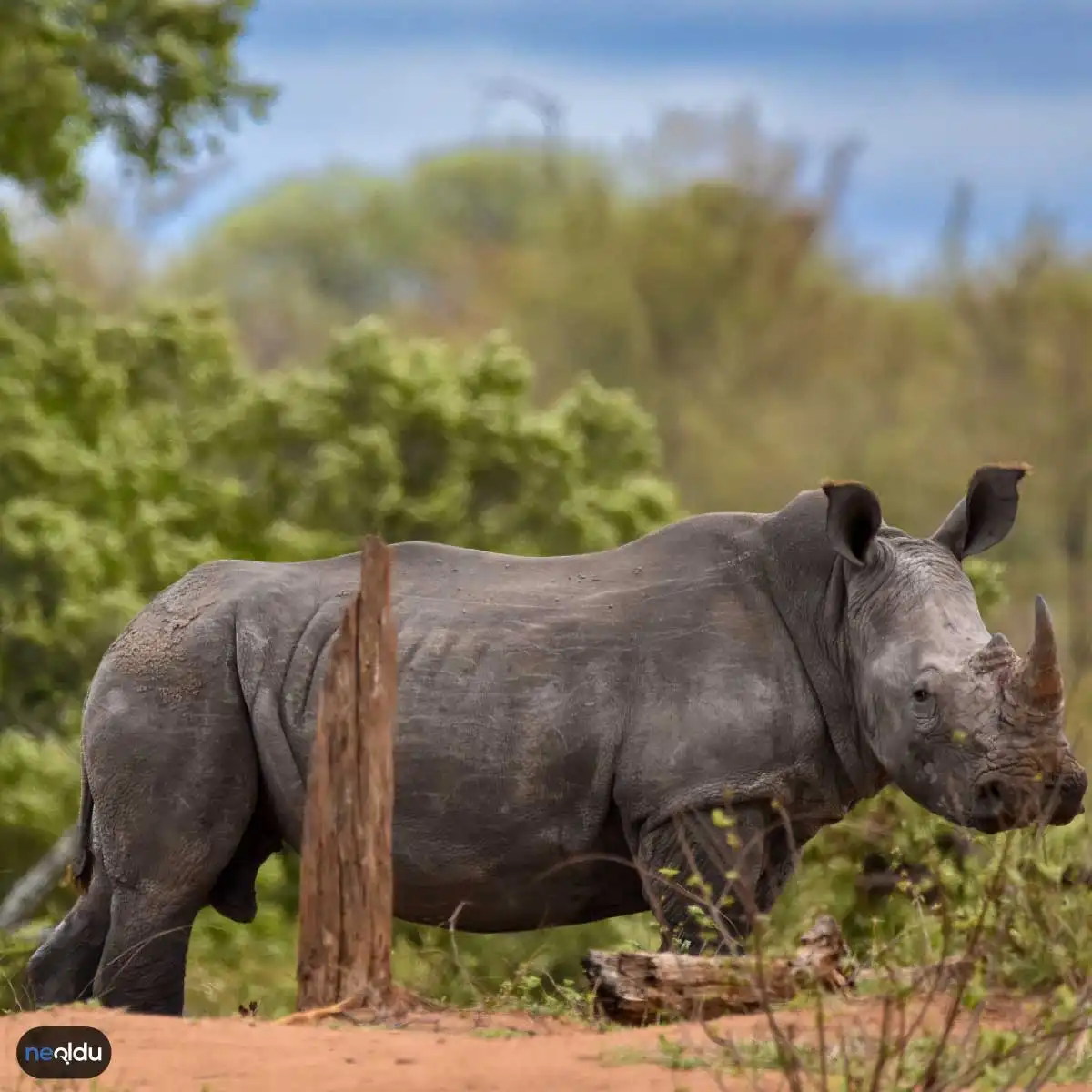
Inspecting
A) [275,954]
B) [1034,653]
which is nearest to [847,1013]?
[1034,653]

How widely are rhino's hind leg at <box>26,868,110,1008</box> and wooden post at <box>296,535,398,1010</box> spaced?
1.62 m

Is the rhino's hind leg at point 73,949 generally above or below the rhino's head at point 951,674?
below

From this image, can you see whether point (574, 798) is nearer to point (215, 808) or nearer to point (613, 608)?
point (613, 608)

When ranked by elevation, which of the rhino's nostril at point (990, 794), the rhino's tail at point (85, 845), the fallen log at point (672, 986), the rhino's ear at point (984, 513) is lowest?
the rhino's tail at point (85, 845)

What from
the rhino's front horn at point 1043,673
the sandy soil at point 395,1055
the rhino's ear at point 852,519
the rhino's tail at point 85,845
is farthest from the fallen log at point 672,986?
the rhino's tail at point 85,845

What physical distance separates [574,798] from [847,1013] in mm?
1942

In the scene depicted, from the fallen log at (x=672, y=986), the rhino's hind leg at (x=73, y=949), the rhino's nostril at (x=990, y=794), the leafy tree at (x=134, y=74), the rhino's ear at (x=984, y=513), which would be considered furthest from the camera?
the leafy tree at (x=134, y=74)

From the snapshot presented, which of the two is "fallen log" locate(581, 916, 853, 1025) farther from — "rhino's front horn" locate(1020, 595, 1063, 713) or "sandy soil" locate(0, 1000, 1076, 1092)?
"rhino's front horn" locate(1020, 595, 1063, 713)

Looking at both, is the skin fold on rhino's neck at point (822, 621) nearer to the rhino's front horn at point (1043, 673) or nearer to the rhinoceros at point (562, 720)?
the rhinoceros at point (562, 720)

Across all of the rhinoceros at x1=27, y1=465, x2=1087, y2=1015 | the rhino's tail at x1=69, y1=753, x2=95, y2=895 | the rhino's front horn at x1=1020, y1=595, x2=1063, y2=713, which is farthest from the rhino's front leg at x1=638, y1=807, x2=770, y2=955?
the rhino's tail at x1=69, y1=753, x2=95, y2=895

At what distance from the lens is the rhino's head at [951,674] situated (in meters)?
7.79

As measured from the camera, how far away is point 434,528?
1700cm

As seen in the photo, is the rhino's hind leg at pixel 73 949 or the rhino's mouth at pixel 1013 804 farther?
the rhino's hind leg at pixel 73 949

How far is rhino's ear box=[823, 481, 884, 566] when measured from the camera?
857 centimetres
